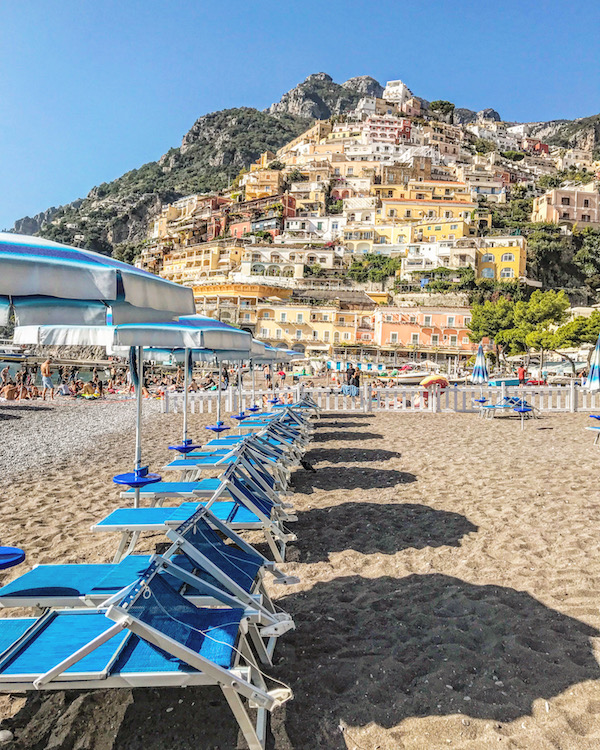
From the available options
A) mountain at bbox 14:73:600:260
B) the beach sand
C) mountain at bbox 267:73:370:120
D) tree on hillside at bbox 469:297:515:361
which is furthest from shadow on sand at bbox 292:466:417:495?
mountain at bbox 267:73:370:120

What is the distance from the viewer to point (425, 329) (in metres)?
52.9

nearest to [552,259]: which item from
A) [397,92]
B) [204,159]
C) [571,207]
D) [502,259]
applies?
[502,259]

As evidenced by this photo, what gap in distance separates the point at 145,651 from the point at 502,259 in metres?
64.0

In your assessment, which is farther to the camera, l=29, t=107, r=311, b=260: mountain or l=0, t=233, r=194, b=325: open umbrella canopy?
l=29, t=107, r=311, b=260: mountain

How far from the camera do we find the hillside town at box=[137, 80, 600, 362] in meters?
55.8

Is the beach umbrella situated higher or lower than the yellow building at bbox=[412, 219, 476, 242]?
lower

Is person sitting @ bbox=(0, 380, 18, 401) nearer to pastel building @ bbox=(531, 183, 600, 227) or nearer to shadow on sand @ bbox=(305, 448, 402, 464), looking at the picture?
shadow on sand @ bbox=(305, 448, 402, 464)

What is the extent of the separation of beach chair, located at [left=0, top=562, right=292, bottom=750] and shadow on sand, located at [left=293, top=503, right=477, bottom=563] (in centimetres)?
224

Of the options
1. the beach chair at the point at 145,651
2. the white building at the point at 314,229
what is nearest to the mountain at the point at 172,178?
the white building at the point at 314,229

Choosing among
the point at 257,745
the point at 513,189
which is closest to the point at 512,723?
the point at 257,745

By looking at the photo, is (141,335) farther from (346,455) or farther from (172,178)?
(172,178)

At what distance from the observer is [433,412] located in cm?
1589

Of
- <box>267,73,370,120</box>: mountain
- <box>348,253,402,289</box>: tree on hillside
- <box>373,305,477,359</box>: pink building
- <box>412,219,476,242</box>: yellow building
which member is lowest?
<box>373,305,477,359</box>: pink building

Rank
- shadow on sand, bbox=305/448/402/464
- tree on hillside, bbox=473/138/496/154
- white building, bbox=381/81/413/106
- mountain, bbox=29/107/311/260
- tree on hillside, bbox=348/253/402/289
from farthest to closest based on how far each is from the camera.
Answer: white building, bbox=381/81/413/106, mountain, bbox=29/107/311/260, tree on hillside, bbox=473/138/496/154, tree on hillside, bbox=348/253/402/289, shadow on sand, bbox=305/448/402/464
